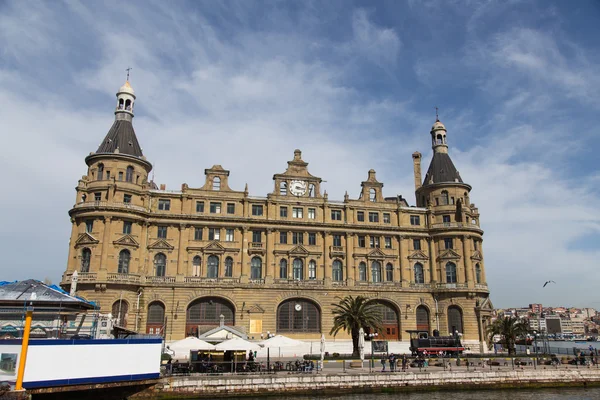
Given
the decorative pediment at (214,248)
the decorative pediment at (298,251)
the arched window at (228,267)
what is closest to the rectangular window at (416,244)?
the decorative pediment at (298,251)

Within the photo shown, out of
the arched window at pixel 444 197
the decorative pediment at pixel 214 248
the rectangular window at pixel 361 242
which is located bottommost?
the decorative pediment at pixel 214 248

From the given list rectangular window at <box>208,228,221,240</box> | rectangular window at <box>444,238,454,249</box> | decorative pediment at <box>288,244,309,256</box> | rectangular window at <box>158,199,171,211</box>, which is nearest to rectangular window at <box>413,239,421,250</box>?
rectangular window at <box>444,238,454,249</box>

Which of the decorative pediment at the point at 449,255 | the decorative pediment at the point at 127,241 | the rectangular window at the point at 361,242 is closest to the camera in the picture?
the decorative pediment at the point at 127,241

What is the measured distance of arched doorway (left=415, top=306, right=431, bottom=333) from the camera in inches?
2827

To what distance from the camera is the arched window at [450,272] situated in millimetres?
74000

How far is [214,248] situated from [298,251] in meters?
11.5

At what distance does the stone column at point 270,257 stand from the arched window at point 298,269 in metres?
3.12

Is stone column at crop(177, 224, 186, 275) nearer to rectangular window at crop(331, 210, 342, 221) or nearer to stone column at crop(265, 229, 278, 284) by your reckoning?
stone column at crop(265, 229, 278, 284)

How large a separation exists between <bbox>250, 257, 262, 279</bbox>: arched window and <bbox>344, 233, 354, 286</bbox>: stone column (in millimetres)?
12093

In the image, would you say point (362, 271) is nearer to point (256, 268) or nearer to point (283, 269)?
point (283, 269)

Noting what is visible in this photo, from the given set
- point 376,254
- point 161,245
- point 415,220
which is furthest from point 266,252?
point 415,220

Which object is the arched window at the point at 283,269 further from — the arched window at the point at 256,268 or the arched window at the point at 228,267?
the arched window at the point at 228,267

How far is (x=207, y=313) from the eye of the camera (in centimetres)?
6569

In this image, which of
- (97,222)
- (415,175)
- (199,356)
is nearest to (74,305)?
(199,356)
